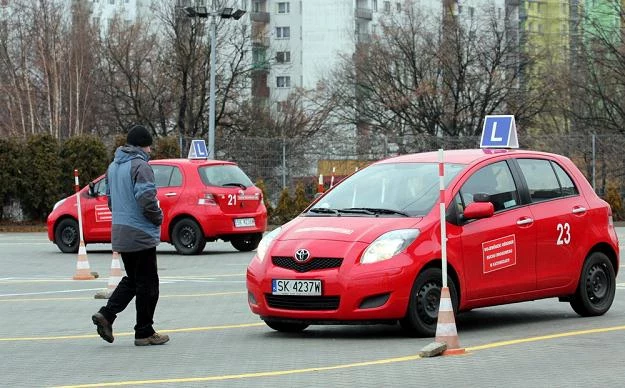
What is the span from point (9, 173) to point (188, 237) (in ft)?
50.5

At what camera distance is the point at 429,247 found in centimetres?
1227

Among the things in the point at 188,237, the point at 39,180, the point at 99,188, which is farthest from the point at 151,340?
the point at 39,180

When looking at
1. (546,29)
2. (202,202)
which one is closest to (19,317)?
(202,202)

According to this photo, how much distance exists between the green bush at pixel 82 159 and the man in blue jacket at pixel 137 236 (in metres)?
28.8

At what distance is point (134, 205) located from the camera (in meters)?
12.5

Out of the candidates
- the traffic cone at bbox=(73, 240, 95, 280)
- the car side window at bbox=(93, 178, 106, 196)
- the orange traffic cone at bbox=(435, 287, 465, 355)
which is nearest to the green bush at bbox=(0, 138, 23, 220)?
the car side window at bbox=(93, 178, 106, 196)

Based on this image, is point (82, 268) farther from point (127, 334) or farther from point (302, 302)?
point (302, 302)

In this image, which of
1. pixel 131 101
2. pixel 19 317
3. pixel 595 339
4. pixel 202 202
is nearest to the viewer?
pixel 595 339

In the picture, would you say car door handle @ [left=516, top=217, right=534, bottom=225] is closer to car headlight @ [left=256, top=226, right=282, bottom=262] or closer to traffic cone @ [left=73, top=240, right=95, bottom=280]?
car headlight @ [left=256, top=226, right=282, bottom=262]

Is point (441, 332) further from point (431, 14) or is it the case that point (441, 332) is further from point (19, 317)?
point (431, 14)

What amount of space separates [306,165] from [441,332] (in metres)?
33.0

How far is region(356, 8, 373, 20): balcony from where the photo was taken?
4267 inches

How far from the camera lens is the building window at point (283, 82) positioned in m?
111

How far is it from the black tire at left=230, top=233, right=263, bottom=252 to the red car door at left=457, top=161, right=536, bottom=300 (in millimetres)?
14211
